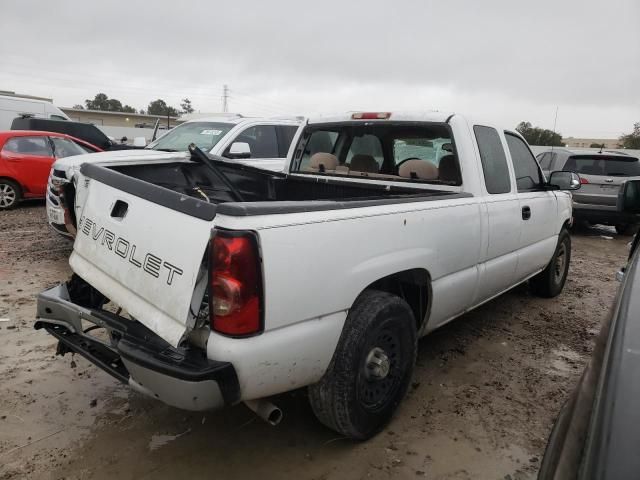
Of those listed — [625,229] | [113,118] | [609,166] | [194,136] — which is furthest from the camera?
[113,118]

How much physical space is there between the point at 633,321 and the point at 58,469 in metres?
2.59

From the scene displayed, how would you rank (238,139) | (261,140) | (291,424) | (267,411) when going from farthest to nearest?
1. (261,140)
2. (238,139)
3. (291,424)
4. (267,411)

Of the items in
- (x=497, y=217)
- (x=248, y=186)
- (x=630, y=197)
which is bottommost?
(x=497, y=217)

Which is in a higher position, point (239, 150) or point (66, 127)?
point (66, 127)

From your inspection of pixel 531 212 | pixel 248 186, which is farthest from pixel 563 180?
pixel 248 186

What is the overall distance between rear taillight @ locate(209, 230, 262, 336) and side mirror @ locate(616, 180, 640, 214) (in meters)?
2.57

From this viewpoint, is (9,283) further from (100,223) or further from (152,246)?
(152,246)

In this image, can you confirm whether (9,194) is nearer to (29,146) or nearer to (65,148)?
(29,146)

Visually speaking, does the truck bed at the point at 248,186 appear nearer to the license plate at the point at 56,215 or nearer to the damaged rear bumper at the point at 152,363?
the damaged rear bumper at the point at 152,363

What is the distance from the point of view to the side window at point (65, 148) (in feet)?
30.8

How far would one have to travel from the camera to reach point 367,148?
4.19 m

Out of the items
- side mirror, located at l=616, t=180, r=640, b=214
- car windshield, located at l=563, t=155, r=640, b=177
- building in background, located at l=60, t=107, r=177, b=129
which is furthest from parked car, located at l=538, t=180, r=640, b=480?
building in background, located at l=60, t=107, r=177, b=129

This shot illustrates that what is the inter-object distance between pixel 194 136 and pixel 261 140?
100 centimetres

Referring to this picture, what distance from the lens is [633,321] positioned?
1271mm
